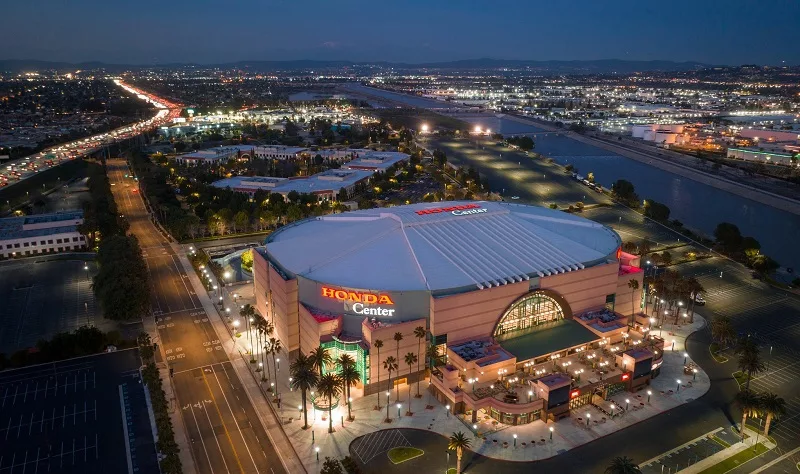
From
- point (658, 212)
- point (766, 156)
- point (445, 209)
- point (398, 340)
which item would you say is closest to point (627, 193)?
point (658, 212)

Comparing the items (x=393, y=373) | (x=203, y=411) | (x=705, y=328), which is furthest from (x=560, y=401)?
(x=203, y=411)

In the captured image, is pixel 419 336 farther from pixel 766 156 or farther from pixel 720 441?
pixel 766 156

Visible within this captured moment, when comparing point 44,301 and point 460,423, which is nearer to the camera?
point 460,423

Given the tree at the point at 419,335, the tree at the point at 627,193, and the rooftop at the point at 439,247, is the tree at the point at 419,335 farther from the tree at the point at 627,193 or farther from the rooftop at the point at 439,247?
the tree at the point at 627,193

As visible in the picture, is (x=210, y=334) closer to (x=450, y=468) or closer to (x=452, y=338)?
(x=452, y=338)

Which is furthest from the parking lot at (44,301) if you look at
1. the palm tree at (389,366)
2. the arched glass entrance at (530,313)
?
the arched glass entrance at (530,313)

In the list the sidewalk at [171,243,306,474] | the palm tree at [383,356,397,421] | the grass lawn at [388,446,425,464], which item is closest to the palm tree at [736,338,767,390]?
the grass lawn at [388,446,425,464]

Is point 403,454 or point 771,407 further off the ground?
point 771,407

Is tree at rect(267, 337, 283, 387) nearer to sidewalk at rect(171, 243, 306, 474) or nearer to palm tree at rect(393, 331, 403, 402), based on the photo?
sidewalk at rect(171, 243, 306, 474)
